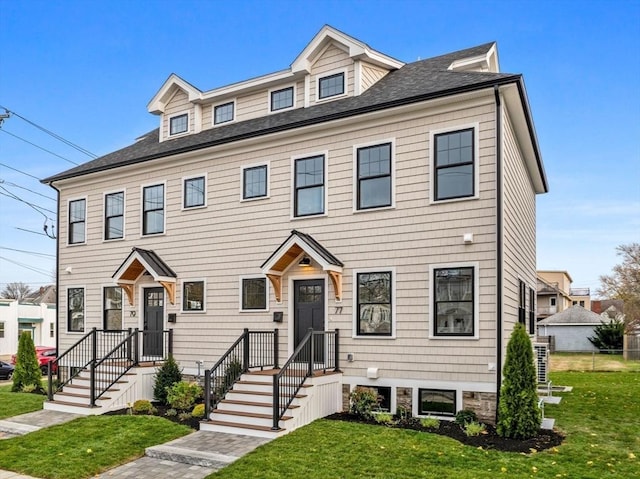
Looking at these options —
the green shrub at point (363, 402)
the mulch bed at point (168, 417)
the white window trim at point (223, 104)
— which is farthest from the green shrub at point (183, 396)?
the white window trim at point (223, 104)

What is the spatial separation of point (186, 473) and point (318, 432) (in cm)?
243

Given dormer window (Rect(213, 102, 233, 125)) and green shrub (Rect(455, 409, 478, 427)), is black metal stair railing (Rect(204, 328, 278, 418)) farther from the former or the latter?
dormer window (Rect(213, 102, 233, 125))

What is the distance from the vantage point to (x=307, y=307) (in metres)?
12.3

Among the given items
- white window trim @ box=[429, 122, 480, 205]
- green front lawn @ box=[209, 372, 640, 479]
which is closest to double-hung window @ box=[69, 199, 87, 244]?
green front lawn @ box=[209, 372, 640, 479]

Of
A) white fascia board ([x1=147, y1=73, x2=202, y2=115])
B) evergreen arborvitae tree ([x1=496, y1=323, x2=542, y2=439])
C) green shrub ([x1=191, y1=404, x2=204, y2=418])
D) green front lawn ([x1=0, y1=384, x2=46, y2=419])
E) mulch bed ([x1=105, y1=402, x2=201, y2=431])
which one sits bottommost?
green front lawn ([x1=0, y1=384, x2=46, y2=419])

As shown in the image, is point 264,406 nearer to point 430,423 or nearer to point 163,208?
point 430,423

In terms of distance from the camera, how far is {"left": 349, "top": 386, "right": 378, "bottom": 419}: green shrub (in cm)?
1064

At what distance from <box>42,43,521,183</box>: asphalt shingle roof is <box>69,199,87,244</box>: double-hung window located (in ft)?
2.93

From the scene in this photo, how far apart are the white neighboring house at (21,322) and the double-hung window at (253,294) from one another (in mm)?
29159

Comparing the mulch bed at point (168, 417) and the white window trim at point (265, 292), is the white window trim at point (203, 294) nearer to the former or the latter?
the white window trim at point (265, 292)

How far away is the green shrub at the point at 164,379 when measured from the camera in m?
12.8

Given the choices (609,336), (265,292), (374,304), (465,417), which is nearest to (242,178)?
(265,292)

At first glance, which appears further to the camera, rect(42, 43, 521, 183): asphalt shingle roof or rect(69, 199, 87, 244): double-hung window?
rect(69, 199, 87, 244): double-hung window

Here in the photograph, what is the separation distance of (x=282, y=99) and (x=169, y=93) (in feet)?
12.6
